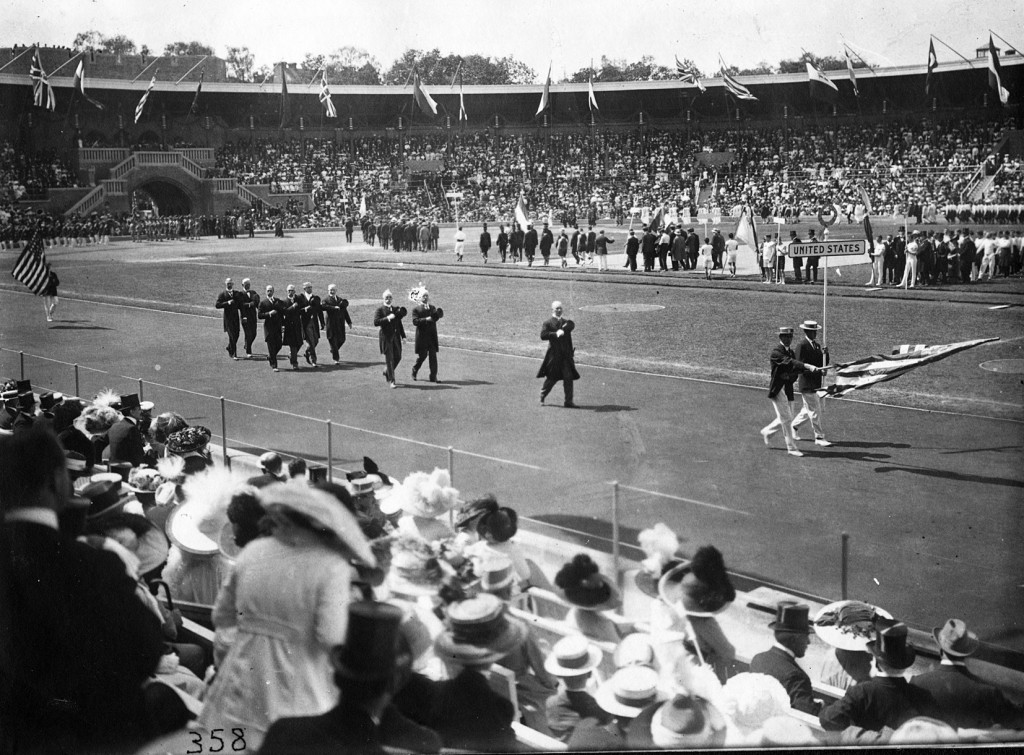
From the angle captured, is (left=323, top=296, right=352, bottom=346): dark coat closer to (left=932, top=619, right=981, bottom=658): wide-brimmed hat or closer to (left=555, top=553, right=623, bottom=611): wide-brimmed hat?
(left=555, top=553, right=623, bottom=611): wide-brimmed hat

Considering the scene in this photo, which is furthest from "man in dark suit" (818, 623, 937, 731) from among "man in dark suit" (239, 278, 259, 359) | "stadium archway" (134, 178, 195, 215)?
"stadium archway" (134, 178, 195, 215)

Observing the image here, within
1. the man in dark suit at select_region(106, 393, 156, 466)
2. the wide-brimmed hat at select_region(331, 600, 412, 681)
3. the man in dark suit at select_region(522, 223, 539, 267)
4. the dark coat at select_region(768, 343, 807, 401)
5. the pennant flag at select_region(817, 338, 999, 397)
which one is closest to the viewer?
the wide-brimmed hat at select_region(331, 600, 412, 681)

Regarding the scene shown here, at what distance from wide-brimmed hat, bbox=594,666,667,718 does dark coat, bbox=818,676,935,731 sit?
32.0 inches

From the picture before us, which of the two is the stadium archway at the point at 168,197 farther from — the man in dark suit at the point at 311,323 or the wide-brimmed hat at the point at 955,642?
the wide-brimmed hat at the point at 955,642

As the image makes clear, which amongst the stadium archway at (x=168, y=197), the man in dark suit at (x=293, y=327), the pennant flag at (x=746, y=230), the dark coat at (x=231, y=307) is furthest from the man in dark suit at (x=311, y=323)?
the stadium archway at (x=168, y=197)

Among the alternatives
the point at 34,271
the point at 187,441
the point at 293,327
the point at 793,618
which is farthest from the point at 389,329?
the point at 793,618

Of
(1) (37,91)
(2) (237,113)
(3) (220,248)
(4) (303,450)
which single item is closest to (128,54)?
(2) (237,113)

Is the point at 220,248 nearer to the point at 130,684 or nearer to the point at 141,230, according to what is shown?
the point at 141,230

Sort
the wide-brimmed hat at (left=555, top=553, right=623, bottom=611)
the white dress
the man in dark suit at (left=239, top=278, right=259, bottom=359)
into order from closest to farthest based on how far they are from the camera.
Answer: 1. the white dress
2. the wide-brimmed hat at (left=555, top=553, right=623, bottom=611)
3. the man in dark suit at (left=239, top=278, right=259, bottom=359)

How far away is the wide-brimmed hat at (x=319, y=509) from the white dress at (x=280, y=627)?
10 cm

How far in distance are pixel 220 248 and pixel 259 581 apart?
40.8 m

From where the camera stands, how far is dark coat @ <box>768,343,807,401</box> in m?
12.1

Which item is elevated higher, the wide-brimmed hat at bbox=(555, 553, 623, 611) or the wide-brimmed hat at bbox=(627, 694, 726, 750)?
the wide-brimmed hat at bbox=(555, 553, 623, 611)

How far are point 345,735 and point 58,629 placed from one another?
2.22 m
